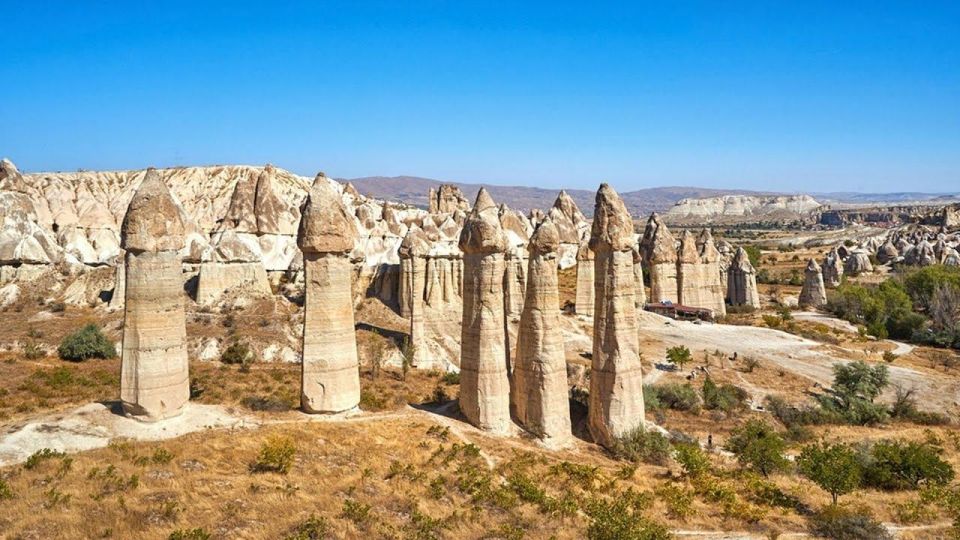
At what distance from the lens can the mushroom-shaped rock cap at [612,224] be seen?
17.4m

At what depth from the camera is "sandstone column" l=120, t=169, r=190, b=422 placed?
46.3 feet

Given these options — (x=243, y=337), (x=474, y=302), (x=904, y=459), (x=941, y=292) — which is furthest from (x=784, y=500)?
(x=941, y=292)

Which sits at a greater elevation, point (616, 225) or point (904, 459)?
point (616, 225)

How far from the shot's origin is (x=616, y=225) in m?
17.4

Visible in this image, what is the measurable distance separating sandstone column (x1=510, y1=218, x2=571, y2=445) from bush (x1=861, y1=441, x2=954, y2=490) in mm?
8459

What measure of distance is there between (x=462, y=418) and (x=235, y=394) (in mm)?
7525

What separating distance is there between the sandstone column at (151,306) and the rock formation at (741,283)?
45787mm

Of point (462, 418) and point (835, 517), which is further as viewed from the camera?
point (462, 418)

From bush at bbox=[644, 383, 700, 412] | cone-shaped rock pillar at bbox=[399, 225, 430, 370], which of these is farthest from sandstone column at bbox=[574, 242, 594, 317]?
bush at bbox=[644, 383, 700, 412]

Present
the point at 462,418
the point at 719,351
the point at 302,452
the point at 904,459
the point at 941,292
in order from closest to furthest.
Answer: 1. the point at 302,452
2. the point at 904,459
3. the point at 462,418
4. the point at 719,351
5. the point at 941,292

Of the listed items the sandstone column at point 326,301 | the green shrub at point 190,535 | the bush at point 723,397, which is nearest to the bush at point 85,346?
the sandstone column at point 326,301

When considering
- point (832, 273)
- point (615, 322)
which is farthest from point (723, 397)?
point (832, 273)

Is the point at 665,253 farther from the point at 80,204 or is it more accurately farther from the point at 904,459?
the point at 80,204

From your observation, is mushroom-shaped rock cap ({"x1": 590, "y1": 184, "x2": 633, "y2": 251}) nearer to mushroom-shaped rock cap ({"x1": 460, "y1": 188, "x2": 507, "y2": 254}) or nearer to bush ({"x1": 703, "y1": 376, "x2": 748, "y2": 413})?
mushroom-shaped rock cap ({"x1": 460, "y1": 188, "x2": 507, "y2": 254})
